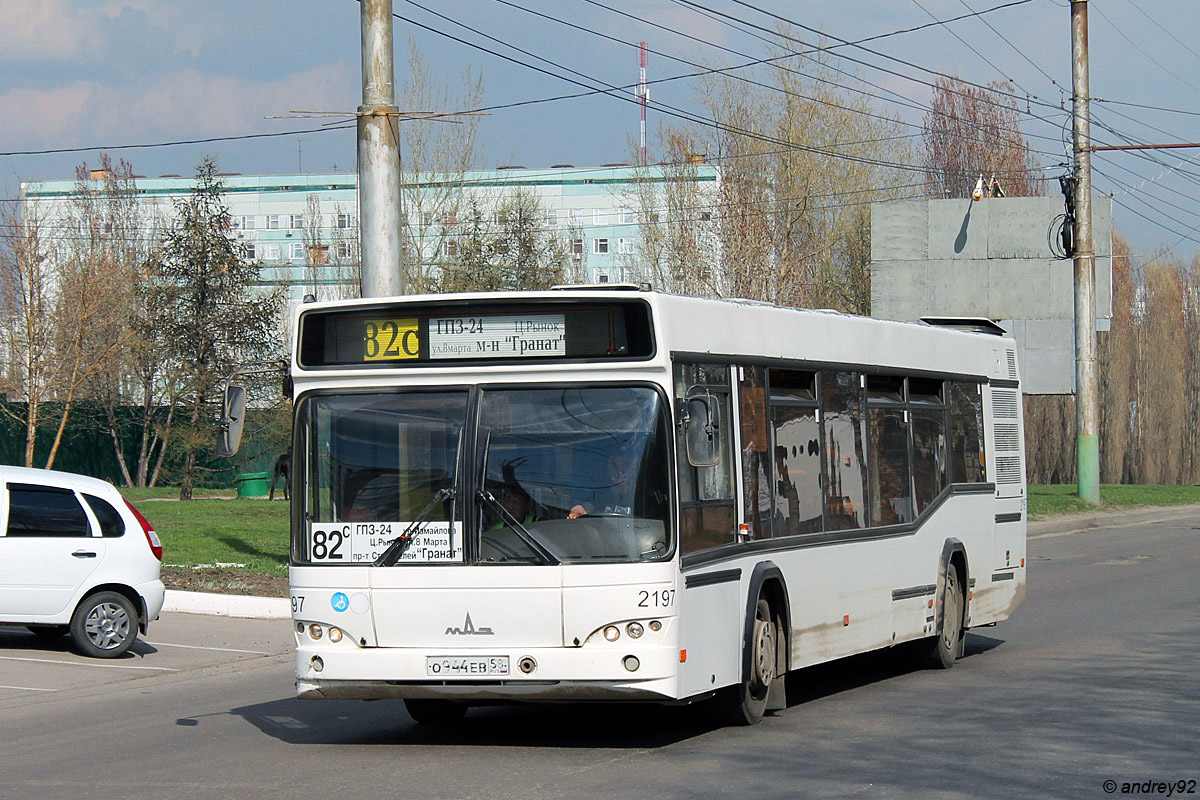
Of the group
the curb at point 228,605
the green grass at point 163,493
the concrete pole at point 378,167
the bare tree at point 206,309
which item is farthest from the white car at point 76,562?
the bare tree at point 206,309

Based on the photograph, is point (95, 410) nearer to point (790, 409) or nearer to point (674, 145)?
point (674, 145)

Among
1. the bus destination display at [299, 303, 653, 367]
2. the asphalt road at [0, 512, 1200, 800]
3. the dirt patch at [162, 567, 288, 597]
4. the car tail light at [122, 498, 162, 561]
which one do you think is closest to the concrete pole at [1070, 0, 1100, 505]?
the asphalt road at [0, 512, 1200, 800]

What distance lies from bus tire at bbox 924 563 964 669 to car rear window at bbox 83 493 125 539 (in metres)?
7.55

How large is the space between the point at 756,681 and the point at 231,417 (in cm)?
389

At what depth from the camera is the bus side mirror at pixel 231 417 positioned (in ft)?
33.8

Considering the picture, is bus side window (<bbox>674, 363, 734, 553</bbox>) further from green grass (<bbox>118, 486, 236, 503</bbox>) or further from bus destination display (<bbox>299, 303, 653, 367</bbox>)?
green grass (<bbox>118, 486, 236, 503</bbox>)

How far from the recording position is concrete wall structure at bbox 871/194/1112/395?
41188mm

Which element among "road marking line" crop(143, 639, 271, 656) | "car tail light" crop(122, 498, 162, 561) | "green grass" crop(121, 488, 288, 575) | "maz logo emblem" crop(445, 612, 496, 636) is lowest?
"road marking line" crop(143, 639, 271, 656)

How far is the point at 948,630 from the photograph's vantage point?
1321 centimetres

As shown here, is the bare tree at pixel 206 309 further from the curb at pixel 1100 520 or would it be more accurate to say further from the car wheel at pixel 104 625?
the car wheel at pixel 104 625

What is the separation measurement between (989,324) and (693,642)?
784 centimetres

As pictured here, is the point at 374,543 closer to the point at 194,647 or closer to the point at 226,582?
the point at 194,647

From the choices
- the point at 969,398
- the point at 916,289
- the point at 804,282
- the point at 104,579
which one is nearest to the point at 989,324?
the point at 969,398

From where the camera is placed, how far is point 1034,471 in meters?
57.0
